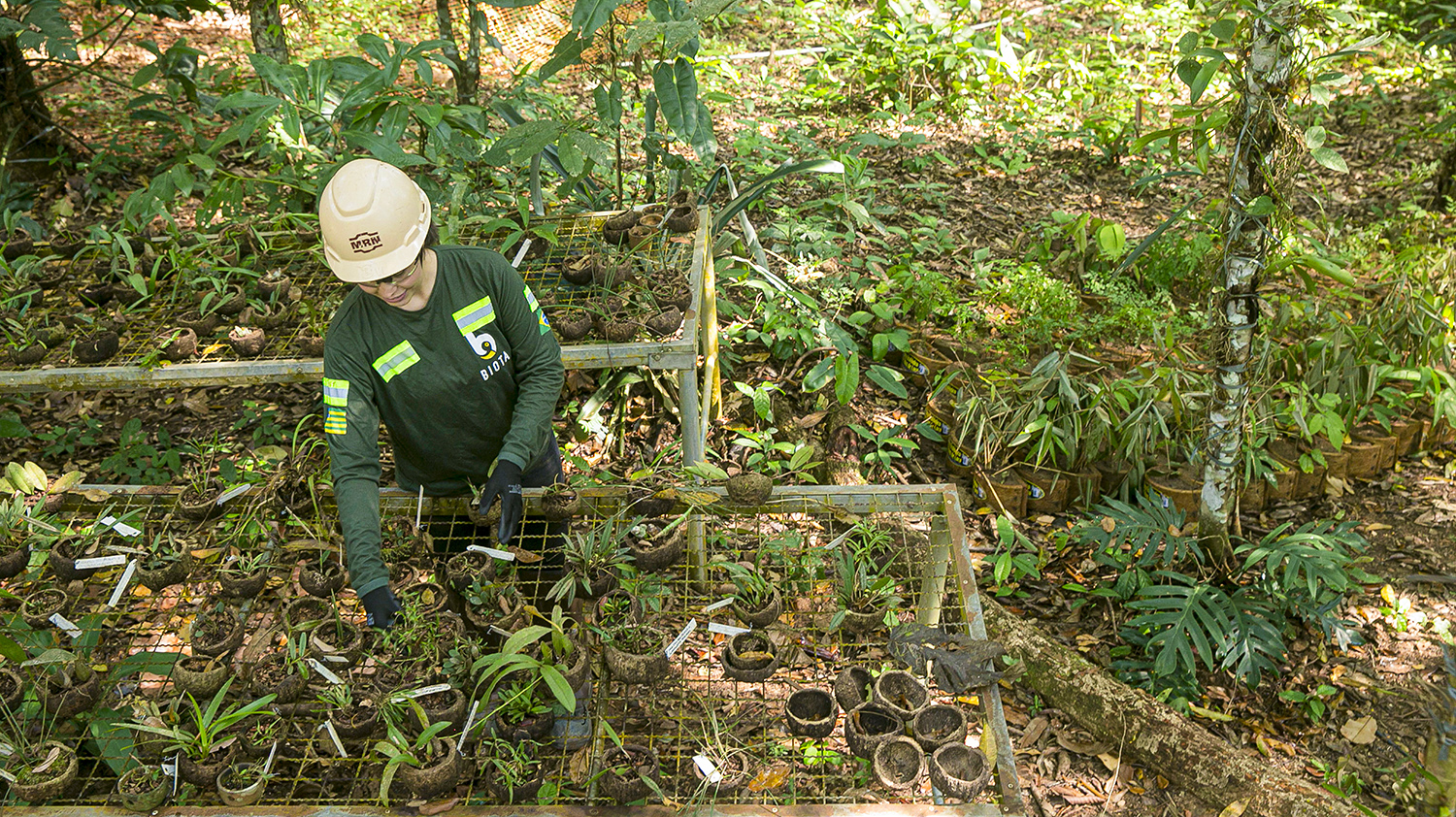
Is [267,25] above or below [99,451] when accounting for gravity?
above

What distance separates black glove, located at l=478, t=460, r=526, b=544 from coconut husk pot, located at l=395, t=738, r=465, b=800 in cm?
58

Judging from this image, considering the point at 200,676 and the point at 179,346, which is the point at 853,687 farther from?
the point at 179,346

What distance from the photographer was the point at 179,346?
325 centimetres

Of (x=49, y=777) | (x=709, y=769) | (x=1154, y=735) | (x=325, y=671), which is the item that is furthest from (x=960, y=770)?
(x=49, y=777)

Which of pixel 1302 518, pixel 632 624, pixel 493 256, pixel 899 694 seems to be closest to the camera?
pixel 899 694

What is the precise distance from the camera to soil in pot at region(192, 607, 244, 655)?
224 centimetres

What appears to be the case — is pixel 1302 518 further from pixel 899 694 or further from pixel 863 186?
pixel 863 186

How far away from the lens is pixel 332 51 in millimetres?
7297

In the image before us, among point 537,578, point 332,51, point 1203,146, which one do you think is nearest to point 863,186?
point 1203,146

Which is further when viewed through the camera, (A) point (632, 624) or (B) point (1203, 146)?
(B) point (1203, 146)

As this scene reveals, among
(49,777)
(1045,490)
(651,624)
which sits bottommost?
(1045,490)

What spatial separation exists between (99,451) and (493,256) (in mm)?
2834

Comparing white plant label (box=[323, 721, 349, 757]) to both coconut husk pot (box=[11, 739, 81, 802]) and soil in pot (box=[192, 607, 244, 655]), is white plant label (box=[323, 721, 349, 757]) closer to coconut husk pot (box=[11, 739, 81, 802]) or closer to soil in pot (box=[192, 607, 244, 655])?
soil in pot (box=[192, 607, 244, 655])

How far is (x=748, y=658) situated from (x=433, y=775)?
0.70 metres
